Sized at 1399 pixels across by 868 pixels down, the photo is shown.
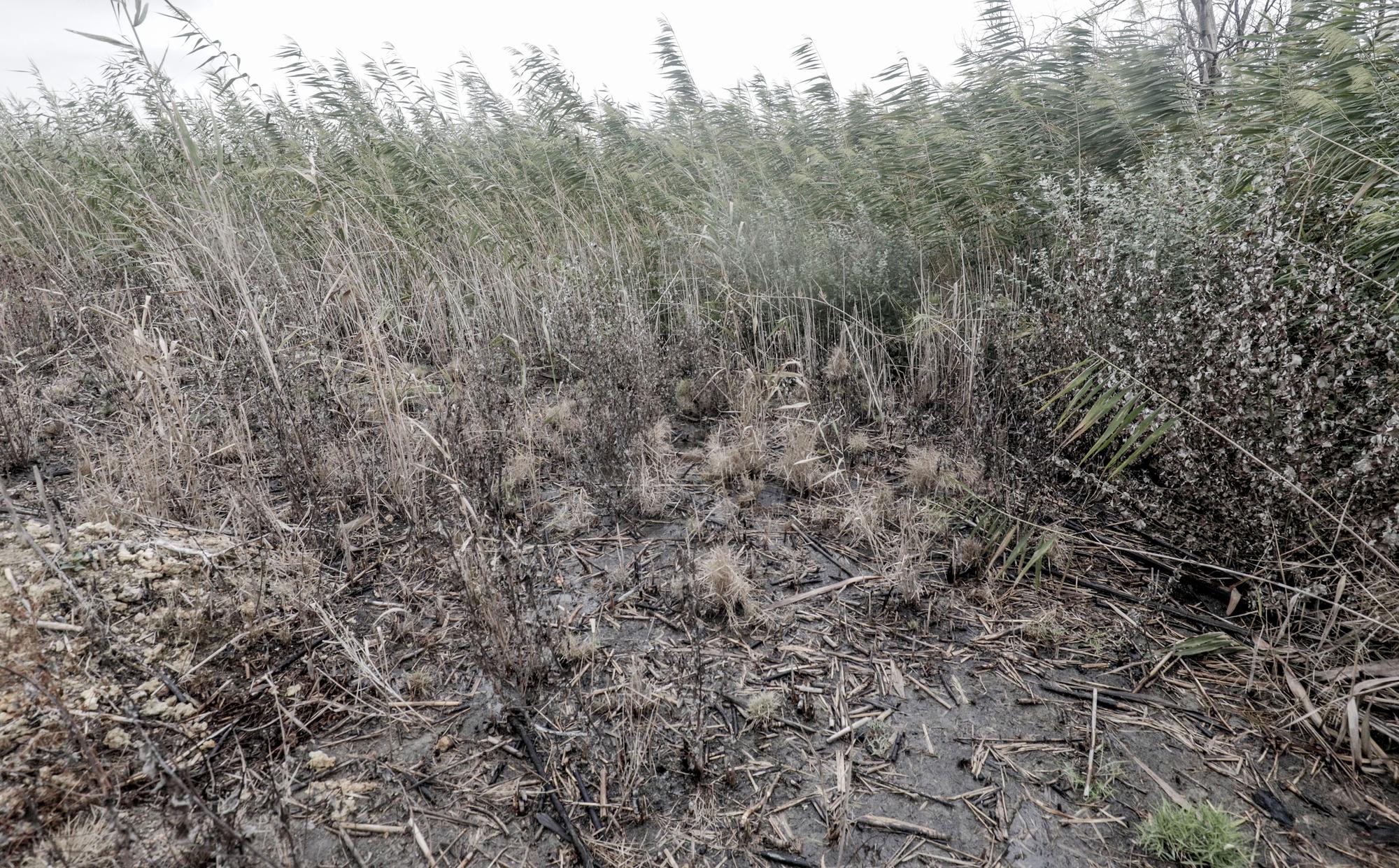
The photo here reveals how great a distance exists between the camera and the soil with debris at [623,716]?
1493mm

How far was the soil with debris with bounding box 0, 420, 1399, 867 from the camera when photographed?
1.49 m

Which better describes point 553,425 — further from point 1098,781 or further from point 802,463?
point 1098,781

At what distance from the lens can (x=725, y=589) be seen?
2246mm

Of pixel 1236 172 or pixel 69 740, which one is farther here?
pixel 1236 172

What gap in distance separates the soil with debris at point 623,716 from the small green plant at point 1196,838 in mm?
47

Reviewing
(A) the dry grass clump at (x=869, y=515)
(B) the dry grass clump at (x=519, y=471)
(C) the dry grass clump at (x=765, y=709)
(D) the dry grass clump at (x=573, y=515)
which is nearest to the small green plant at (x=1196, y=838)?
(C) the dry grass clump at (x=765, y=709)

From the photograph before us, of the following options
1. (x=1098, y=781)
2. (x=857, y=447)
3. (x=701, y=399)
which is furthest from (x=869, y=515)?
(x=701, y=399)

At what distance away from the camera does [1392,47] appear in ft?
9.11

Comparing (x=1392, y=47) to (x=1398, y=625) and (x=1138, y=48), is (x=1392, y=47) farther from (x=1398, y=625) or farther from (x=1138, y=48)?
(x=1398, y=625)

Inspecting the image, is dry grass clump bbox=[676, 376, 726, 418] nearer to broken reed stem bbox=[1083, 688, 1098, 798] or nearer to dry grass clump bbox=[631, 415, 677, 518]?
dry grass clump bbox=[631, 415, 677, 518]

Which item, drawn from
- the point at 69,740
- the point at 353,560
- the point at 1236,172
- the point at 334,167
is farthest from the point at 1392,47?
the point at 334,167

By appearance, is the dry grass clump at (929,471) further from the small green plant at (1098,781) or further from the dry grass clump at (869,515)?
the small green plant at (1098,781)

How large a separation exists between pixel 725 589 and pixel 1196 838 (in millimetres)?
1352

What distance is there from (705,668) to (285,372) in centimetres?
218
